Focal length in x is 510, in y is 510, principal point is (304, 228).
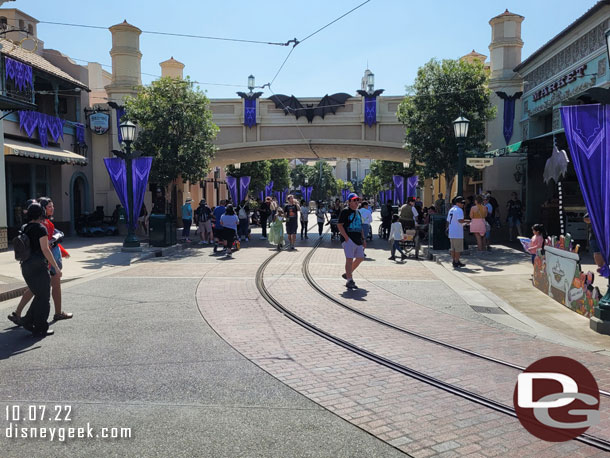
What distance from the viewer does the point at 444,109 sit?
60.0 feet

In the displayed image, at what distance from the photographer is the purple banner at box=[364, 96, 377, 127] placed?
24.4m

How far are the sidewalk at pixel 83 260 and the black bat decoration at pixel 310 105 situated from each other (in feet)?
33.5

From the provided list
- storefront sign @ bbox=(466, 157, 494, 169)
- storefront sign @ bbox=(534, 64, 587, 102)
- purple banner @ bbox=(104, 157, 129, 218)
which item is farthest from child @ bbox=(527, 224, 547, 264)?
purple banner @ bbox=(104, 157, 129, 218)

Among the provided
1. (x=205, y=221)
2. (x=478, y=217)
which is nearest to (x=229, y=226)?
(x=205, y=221)

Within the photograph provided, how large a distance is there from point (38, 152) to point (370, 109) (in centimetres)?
1441

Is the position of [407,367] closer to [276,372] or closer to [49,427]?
[276,372]

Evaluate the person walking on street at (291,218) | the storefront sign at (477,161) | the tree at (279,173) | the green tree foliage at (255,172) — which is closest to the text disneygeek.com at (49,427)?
the person walking on street at (291,218)

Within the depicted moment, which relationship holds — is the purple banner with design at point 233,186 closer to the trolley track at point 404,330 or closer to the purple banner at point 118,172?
the purple banner at point 118,172

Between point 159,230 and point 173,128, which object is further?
point 173,128

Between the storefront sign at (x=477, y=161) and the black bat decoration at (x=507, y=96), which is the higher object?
the black bat decoration at (x=507, y=96)

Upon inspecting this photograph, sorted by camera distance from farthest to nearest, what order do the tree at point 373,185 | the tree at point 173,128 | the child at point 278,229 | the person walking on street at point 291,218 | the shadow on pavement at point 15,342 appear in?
the tree at point 373,185, the tree at point 173,128, the person walking on street at point 291,218, the child at point 278,229, the shadow on pavement at point 15,342

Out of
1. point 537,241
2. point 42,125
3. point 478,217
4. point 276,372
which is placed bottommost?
point 276,372

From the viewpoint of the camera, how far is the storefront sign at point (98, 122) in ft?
80.0

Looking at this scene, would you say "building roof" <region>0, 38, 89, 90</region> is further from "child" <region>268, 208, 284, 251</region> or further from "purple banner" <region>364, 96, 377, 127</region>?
"purple banner" <region>364, 96, 377, 127</region>
